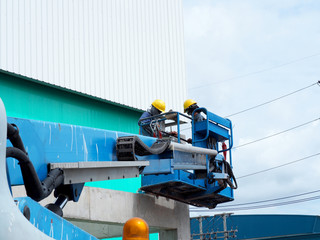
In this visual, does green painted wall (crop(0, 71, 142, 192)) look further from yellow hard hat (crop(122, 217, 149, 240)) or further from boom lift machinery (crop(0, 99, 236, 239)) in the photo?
yellow hard hat (crop(122, 217, 149, 240))

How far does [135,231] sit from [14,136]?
1.49 meters

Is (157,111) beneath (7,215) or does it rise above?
above

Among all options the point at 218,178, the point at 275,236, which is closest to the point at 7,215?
the point at 218,178

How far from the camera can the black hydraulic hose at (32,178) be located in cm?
408

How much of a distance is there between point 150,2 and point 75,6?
3859mm

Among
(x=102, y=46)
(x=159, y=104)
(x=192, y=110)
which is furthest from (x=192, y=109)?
(x=102, y=46)

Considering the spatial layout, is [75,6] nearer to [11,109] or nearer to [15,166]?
[11,109]

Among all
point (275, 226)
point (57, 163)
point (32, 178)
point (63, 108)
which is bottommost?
point (32, 178)

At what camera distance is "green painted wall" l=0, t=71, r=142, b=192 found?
12977 mm

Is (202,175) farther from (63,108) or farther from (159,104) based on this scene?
(63,108)

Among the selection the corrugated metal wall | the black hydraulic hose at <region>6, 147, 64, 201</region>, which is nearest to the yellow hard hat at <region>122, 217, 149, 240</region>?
the black hydraulic hose at <region>6, 147, 64, 201</region>

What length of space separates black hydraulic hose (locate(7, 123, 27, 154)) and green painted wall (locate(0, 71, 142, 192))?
884 centimetres

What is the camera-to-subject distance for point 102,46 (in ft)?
52.3

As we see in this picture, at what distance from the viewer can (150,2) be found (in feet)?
60.1
